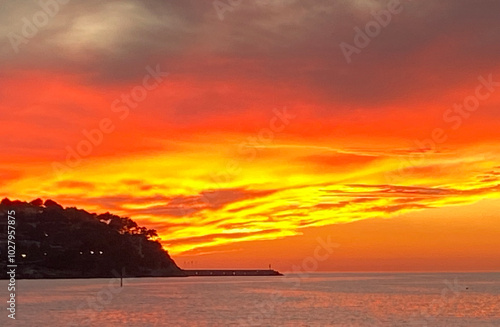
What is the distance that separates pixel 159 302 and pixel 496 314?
2853 inches

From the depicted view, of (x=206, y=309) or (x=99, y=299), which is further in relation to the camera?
(x=99, y=299)

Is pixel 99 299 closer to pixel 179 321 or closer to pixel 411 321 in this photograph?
pixel 179 321

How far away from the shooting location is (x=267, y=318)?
352 ft

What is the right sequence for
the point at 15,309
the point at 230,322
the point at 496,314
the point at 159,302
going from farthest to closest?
1. the point at 159,302
2. the point at 15,309
3. the point at 496,314
4. the point at 230,322

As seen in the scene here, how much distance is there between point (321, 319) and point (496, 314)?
1356 inches

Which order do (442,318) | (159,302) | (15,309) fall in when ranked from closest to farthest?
(442,318), (15,309), (159,302)

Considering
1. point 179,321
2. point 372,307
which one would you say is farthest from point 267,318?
point 372,307

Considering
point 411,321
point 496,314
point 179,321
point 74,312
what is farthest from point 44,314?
point 496,314

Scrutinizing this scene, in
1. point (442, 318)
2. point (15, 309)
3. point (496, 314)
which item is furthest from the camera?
point (15, 309)

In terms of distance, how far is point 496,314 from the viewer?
118m

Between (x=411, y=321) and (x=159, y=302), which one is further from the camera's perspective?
(x=159, y=302)

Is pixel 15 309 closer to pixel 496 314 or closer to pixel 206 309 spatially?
pixel 206 309

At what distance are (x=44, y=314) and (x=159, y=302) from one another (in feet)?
129

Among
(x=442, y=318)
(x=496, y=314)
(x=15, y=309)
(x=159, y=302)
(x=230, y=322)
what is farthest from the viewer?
(x=159, y=302)
